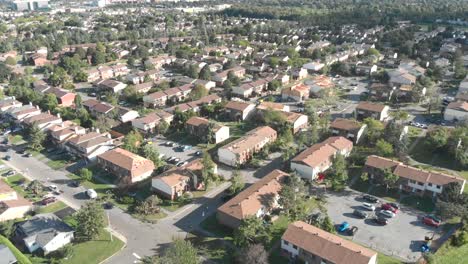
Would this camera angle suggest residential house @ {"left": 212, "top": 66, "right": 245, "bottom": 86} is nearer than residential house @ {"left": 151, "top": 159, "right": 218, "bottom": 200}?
No

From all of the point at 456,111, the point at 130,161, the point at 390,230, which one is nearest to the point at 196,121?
the point at 130,161

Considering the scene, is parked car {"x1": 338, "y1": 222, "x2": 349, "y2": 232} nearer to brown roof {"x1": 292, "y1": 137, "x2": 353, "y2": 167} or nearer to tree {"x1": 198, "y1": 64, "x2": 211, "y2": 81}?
brown roof {"x1": 292, "y1": 137, "x2": 353, "y2": 167}

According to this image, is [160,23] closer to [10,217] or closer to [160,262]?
[10,217]

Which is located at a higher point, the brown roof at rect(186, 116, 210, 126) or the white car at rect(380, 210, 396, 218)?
the brown roof at rect(186, 116, 210, 126)

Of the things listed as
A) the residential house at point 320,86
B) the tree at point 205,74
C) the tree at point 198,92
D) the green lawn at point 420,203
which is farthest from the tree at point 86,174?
the residential house at point 320,86

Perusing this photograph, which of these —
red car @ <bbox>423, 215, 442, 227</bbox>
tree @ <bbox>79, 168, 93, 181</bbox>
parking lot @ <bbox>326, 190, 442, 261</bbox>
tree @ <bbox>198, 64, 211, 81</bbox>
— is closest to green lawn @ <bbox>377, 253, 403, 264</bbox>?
parking lot @ <bbox>326, 190, 442, 261</bbox>

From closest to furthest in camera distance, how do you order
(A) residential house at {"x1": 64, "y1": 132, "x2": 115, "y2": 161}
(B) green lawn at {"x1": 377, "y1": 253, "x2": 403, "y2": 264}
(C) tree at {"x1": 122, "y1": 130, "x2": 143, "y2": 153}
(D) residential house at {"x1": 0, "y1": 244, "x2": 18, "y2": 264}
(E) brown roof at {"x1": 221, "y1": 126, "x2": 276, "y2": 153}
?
(D) residential house at {"x1": 0, "y1": 244, "x2": 18, "y2": 264}, (B) green lawn at {"x1": 377, "y1": 253, "x2": 403, "y2": 264}, (E) brown roof at {"x1": 221, "y1": 126, "x2": 276, "y2": 153}, (A) residential house at {"x1": 64, "y1": 132, "x2": 115, "y2": 161}, (C) tree at {"x1": 122, "y1": 130, "x2": 143, "y2": 153}

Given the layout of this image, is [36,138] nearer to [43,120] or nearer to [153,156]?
[43,120]
